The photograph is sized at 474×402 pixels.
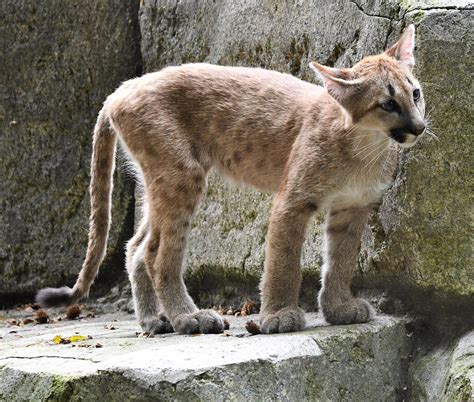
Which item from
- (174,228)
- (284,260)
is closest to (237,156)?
(174,228)

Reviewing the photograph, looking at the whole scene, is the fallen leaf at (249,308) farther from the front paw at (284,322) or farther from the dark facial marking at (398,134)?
the dark facial marking at (398,134)

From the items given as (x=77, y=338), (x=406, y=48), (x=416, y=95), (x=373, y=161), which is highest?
(x=406, y=48)

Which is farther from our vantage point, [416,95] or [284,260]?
[284,260]

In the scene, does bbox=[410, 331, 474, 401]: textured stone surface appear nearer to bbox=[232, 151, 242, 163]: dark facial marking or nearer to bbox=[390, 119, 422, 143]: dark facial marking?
bbox=[390, 119, 422, 143]: dark facial marking

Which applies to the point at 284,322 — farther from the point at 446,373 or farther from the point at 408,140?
the point at 408,140

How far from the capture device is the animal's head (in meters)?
4.68

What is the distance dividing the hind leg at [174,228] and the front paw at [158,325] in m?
0.13

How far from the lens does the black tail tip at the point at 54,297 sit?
5.85m

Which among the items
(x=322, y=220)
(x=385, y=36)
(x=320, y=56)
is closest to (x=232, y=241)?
(x=322, y=220)

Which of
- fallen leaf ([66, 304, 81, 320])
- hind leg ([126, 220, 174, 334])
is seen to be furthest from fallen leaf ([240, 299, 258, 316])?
fallen leaf ([66, 304, 81, 320])

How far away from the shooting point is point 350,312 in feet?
16.9

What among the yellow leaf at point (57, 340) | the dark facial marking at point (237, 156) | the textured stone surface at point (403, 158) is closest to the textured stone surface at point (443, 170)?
the textured stone surface at point (403, 158)

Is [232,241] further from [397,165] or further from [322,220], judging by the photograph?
[397,165]

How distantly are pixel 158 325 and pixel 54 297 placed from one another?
0.75 m
